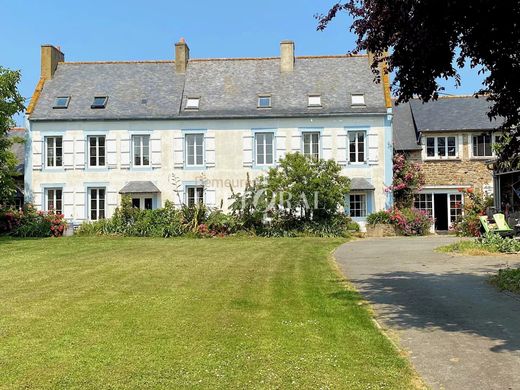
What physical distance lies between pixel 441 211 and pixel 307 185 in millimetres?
7968

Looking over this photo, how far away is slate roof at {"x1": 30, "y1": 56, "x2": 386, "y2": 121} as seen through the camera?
24.9 meters

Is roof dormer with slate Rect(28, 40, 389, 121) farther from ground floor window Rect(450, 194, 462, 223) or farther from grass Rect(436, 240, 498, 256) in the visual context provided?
grass Rect(436, 240, 498, 256)

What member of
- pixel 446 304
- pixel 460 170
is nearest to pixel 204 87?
pixel 460 170

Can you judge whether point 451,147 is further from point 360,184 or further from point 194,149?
point 194,149

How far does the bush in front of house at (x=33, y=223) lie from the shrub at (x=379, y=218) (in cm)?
1342

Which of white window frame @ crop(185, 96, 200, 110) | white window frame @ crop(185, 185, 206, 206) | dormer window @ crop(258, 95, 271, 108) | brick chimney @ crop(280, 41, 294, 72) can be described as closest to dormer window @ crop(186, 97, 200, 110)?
A: white window frame @ crop(185, 96, 200, 110)

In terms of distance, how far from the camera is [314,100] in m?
25.2

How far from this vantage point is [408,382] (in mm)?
4305

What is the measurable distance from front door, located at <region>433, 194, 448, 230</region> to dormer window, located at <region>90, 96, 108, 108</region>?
1639 centimetres

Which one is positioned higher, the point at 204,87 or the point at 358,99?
the point at 204,87

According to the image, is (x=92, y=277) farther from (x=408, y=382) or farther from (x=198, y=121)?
(x=198, y=121)

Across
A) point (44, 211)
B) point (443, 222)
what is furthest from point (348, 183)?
point (44, 211)

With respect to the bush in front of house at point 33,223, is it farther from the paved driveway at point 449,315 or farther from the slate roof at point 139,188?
the paved driveway at point 449,315

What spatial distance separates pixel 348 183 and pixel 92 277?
13.8 meters
